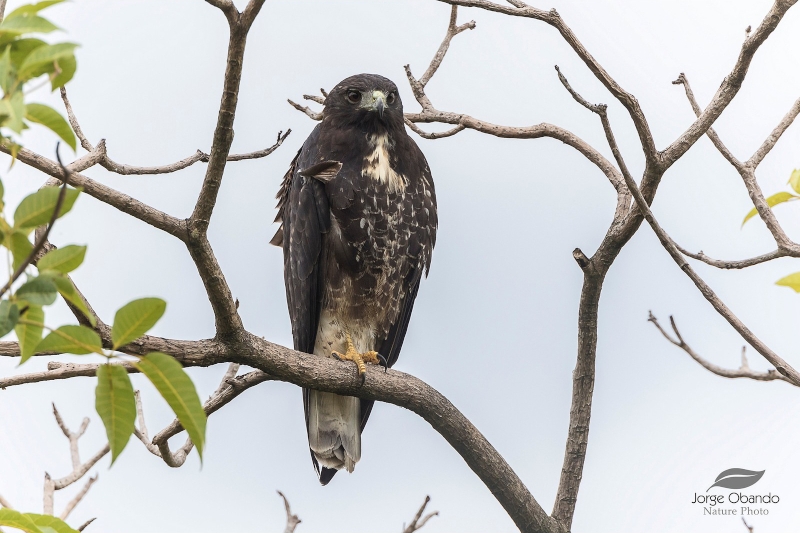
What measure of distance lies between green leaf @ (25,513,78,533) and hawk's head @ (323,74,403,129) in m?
3.72

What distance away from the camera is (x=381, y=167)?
545cm

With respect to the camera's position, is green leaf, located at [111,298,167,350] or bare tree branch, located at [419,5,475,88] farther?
bare tree branch, located at [419,5,475,88]

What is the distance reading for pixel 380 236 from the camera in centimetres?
538

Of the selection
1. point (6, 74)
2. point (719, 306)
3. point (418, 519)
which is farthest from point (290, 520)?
point (6, 74)

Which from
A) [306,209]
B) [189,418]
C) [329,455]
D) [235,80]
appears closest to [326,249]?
[306,209]

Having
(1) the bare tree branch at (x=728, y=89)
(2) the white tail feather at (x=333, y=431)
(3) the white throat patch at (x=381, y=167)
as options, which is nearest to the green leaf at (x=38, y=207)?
(1) the bare tree branch at (x=728, y=89)

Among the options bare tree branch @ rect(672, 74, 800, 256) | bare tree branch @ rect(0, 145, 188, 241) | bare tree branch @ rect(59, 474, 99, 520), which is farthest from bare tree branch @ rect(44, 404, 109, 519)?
bare tree branch @ rect(672, 74, 800, 256)

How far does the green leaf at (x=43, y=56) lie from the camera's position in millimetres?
1649

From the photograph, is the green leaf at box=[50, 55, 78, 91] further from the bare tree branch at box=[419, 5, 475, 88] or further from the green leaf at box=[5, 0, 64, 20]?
the bare tree branch at box=[419, 5, 475, 88]

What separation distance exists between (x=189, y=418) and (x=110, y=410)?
18cm

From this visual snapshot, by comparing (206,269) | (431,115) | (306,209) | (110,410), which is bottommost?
(110,410)

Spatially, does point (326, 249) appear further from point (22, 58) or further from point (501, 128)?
point (22, 58)

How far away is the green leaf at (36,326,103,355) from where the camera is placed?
1768mm

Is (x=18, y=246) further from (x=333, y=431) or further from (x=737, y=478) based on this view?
(x=737, y=478)
